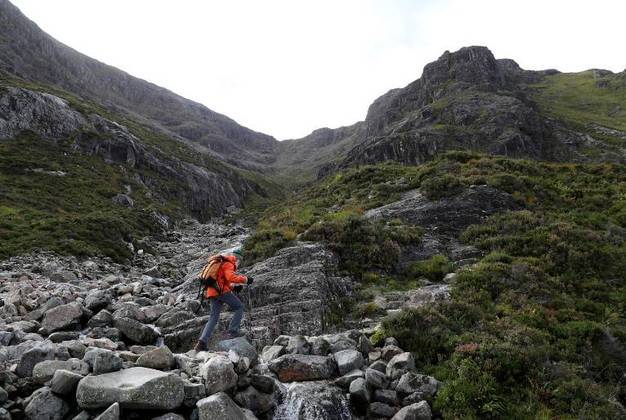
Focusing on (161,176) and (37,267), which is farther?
(161,176)

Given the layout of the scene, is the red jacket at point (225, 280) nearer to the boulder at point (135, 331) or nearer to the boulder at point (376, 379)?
the boulder at point (135, 331)

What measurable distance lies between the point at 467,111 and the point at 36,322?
8954 cm

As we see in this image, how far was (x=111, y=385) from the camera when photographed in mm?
7770

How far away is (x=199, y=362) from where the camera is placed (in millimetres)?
9898

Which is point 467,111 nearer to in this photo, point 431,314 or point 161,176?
point 161,176

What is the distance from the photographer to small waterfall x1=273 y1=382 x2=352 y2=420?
9.30 metres

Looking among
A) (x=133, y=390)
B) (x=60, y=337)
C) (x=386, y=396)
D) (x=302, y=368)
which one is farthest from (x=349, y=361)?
(x=60, y=337)

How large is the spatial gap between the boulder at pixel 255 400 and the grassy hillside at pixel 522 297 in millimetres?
3708

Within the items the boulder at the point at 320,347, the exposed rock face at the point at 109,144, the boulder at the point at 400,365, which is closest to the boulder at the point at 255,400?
the boulder at the point at 320,347

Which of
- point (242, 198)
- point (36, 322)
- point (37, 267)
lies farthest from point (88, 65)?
point (36, 322)

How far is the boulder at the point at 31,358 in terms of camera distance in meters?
8.56

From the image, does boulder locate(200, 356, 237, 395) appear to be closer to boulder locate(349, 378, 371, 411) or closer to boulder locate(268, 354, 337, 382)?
boulder locate(268, 354, 337, 382)

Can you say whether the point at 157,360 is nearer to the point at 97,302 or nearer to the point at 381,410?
the point at 381,410

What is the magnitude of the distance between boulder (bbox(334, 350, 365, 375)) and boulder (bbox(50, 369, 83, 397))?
5832 mm
